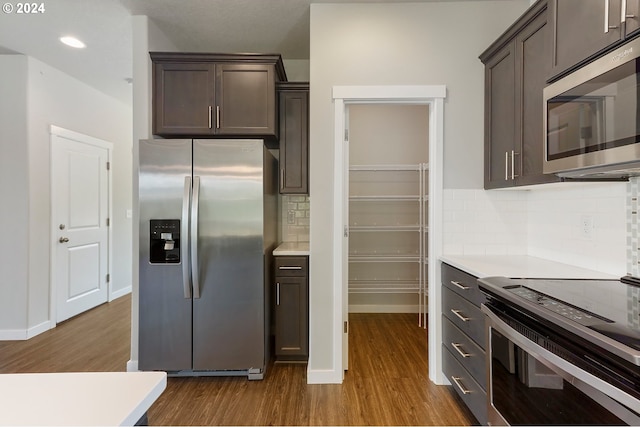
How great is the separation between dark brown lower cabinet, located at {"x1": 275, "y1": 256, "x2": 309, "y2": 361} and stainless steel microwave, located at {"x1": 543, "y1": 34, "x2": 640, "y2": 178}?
1776mm

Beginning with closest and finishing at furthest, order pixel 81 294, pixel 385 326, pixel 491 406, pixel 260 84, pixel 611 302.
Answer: pixel 611 302
pixel 491 406
pixel 260 84
pixel 385 326
pixel 81 294

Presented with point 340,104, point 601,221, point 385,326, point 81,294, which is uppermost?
point 340,104

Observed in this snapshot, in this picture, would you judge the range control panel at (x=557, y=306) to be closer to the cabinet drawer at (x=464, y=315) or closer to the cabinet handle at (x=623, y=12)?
the cabinet drawer at (x=464, y=315)

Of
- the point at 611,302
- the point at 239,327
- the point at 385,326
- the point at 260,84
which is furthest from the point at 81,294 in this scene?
the point at 611,302

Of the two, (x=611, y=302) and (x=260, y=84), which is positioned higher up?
(x=260, y=84)

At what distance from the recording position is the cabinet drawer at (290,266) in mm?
2547

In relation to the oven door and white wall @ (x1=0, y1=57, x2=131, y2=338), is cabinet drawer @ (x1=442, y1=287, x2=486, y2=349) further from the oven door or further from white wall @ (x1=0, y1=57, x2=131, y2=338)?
white wall @ (x1=0, y1=57, x2=131, y2=338)

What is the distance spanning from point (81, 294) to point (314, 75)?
375 centimetres

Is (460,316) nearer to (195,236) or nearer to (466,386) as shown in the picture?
(466,386)

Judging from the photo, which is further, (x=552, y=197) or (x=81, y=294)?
(x=81, y=294)

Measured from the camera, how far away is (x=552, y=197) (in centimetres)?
217

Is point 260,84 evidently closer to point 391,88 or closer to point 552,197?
point 391,88

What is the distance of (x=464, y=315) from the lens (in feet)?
6.35

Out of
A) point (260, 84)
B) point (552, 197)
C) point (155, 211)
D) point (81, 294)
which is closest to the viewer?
point (552, 197)
